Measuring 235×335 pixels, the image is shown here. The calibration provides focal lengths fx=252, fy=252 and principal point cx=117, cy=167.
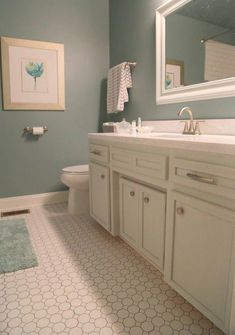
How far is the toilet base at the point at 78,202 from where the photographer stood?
2467 millimetres

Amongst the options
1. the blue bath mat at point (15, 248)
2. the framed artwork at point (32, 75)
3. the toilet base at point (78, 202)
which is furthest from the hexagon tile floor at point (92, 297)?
the framed artwork at point (32, 75)

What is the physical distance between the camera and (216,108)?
156cm

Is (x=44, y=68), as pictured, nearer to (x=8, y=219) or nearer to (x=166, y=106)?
(x=166, y=106)

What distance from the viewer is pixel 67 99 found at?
9.02 ft

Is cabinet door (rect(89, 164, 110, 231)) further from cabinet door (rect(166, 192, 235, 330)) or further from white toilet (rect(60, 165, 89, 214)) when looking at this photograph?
cabinet door (rect(166, 192, 235, 330))

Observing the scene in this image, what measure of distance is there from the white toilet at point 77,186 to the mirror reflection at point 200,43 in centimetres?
107

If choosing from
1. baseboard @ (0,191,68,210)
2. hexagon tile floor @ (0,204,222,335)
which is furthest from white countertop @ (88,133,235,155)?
baseboard @ (0,191,68,210)

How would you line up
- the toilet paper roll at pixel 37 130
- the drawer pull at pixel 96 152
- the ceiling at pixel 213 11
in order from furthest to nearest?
the toilet paper roll at pixel 37 130 → the drawer pull at pixel 96 152 → the ceiling at pixel 213 11

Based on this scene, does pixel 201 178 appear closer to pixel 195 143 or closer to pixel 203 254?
pixel 195 143

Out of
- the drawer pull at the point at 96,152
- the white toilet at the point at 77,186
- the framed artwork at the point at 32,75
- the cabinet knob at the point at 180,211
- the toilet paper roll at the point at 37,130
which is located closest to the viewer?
the cabinet knob at the point at 180,211

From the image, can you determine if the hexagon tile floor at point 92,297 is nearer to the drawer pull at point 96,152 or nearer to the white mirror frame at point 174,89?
the drawer pull at point 96,152

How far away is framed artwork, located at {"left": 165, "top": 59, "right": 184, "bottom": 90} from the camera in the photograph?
185cm

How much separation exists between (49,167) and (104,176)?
Result: 112 cm

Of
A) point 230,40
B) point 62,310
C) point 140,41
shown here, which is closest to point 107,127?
point 140,41
